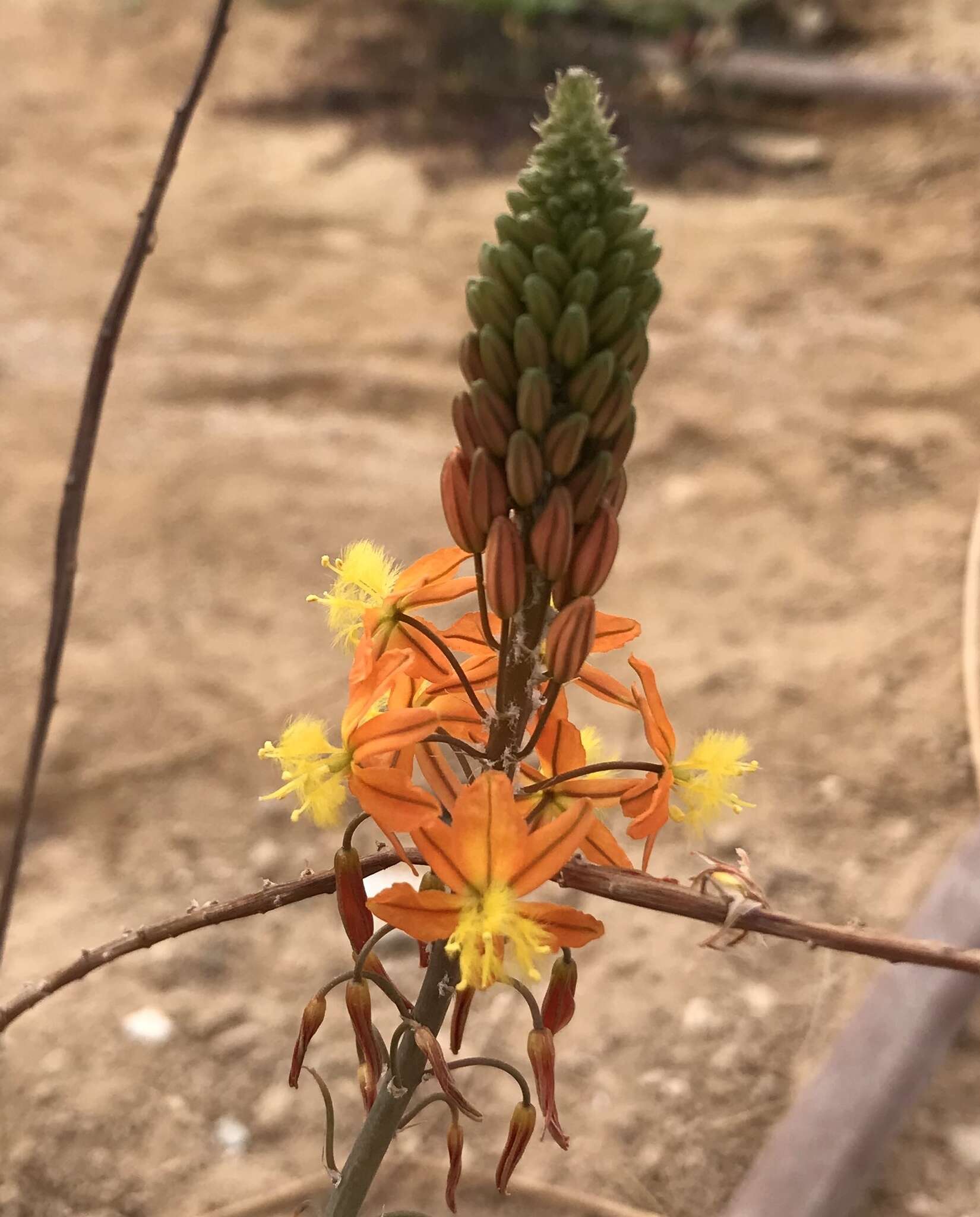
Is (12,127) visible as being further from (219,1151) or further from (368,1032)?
(368,1032)

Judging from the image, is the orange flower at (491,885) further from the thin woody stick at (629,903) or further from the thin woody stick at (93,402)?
the thin woody stick at (93,402)

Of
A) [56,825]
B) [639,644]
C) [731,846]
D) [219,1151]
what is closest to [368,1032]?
[219,1151]

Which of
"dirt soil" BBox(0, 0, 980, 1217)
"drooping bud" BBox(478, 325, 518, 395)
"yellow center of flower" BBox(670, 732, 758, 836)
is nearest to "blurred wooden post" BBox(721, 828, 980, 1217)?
"dirt soil" BBox(0, 0, 980, 1217)

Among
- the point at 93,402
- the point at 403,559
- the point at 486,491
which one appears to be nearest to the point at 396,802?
the point at 486,491

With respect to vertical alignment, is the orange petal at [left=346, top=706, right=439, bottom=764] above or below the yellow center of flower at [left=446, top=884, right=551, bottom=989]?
above

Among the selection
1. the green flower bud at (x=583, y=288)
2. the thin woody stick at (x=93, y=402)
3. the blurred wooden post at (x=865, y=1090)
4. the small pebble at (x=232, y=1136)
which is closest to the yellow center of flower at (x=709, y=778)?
the green flower bud at (x=583, y=288)

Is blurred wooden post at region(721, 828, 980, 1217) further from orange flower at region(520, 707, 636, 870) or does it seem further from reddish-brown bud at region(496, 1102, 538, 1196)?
orange flower at region(520, 707, 636, 870)
